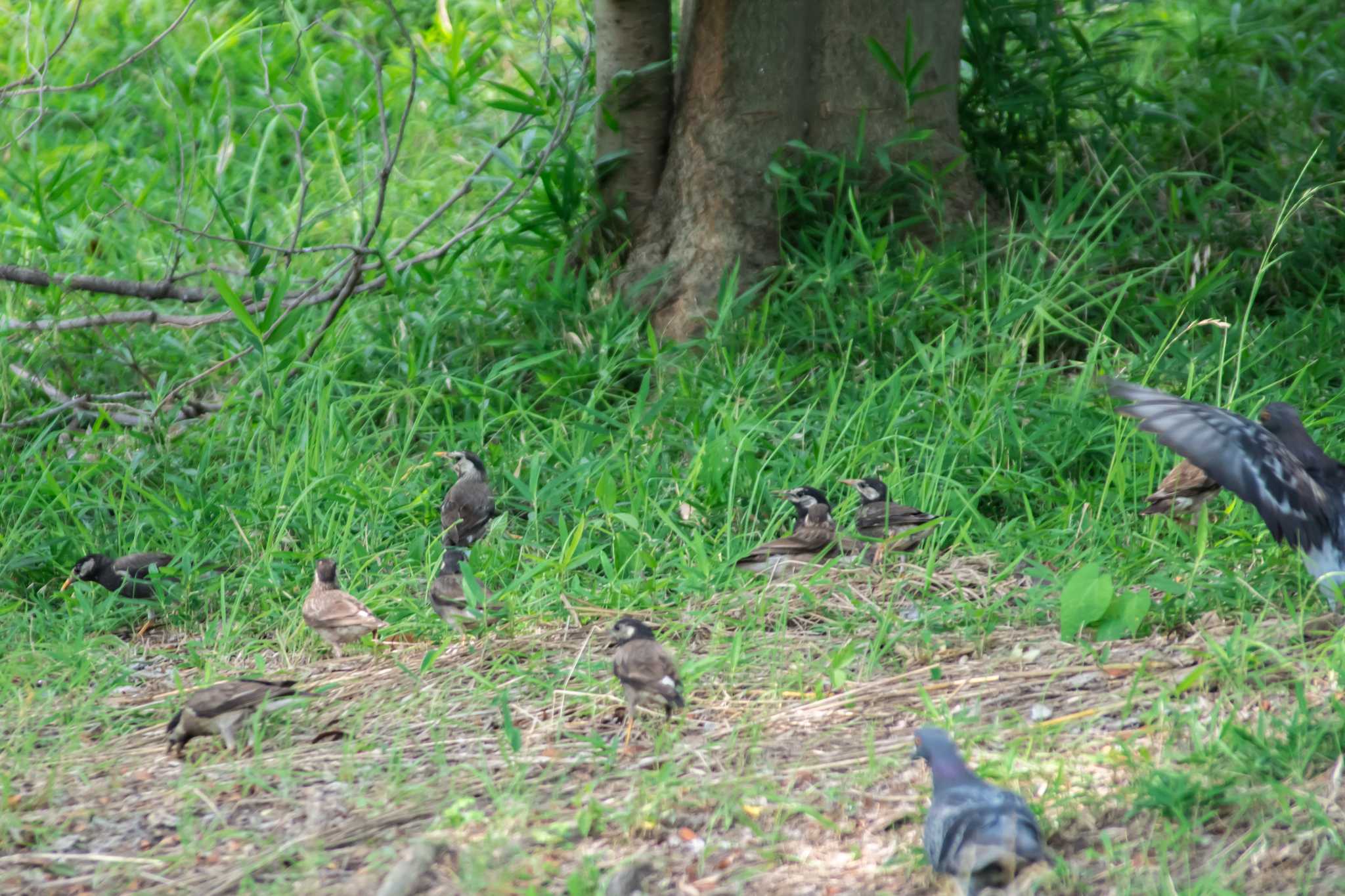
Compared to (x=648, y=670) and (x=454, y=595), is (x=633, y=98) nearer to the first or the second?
(x=454, y=595)

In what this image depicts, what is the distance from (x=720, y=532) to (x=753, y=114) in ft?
7.76

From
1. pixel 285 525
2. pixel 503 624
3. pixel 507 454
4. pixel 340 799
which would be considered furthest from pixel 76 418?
pixel 340 799

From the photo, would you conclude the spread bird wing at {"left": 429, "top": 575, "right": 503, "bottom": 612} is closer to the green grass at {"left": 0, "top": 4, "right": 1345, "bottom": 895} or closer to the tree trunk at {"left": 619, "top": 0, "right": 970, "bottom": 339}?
the green grass at {"left": 0, "top": 4, "right": 1345, "bottom": 895}

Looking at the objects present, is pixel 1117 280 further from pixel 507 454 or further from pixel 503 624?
pixel 503 624

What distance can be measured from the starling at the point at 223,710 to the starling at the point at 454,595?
76 cm

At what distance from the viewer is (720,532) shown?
5.68 m

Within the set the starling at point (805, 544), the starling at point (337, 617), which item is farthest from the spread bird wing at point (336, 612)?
the starling at point (805, 544)

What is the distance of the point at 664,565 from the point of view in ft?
17.8

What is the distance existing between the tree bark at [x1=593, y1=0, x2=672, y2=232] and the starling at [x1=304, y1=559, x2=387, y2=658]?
2865 mm

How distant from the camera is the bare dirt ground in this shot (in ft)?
11.0

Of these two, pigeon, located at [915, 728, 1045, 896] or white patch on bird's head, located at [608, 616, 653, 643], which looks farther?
white patch on bird's head, located at [608, 616, 653, 643]

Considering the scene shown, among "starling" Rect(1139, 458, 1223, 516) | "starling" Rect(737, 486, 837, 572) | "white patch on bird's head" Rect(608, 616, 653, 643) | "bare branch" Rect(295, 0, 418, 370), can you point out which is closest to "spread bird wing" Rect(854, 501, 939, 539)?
"starling" Rect(737, 486, 837, 572)

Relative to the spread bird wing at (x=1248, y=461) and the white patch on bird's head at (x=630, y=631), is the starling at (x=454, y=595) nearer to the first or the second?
the white patch on bird's head at (x=630, y=631)

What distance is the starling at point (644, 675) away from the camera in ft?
13.5
